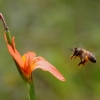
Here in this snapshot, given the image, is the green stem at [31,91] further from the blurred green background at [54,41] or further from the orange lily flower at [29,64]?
the blurred green background at [54,41]

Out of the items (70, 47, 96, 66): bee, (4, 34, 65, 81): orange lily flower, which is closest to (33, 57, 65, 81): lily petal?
(4, 34, 65, 81): orange lily flower

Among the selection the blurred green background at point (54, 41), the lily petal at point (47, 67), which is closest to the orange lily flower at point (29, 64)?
the lily petal at point (47, 67)

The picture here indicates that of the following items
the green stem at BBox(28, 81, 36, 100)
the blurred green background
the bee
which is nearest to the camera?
the green stem at BBox(28, 81, 36, 100)

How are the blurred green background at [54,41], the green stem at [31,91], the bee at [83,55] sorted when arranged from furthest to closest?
the blurred green background at [54,41] → the bee at [83,55] → the green stem at [31,91]

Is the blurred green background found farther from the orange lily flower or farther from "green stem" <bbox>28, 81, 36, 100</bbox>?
"green stem" <bbox>28, 81, 36, 100</bbox>

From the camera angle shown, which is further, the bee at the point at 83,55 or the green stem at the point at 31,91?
the bee at the point at 83,55

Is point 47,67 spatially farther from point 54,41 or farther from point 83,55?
point 54,41
